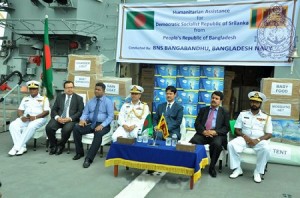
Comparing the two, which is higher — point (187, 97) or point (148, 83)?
point (148, 83)

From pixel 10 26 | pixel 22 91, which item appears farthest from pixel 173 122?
pixel 10 26

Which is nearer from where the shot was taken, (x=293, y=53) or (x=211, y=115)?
(x=211, y=115)

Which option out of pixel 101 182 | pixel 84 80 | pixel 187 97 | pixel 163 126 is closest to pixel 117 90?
pixel 84 80

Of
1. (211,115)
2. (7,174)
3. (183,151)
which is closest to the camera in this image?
(183,151)

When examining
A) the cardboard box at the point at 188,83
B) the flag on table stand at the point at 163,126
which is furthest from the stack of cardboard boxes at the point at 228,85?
the flag on table stand at the point at 163,126

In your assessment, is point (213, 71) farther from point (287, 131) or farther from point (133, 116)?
point (133, 116)

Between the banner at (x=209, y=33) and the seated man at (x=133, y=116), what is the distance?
1.82m

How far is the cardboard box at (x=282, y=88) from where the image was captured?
548 cm

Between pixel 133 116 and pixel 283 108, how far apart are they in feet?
8.48

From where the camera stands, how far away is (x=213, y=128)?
465cm

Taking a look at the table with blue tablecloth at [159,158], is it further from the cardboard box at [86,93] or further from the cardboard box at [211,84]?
the cardboard box at [211,84]

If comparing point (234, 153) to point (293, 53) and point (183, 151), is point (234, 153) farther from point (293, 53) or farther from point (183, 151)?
point (293, 53)

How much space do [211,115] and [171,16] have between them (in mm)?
2724

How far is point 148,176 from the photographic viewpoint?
4.23 metres
